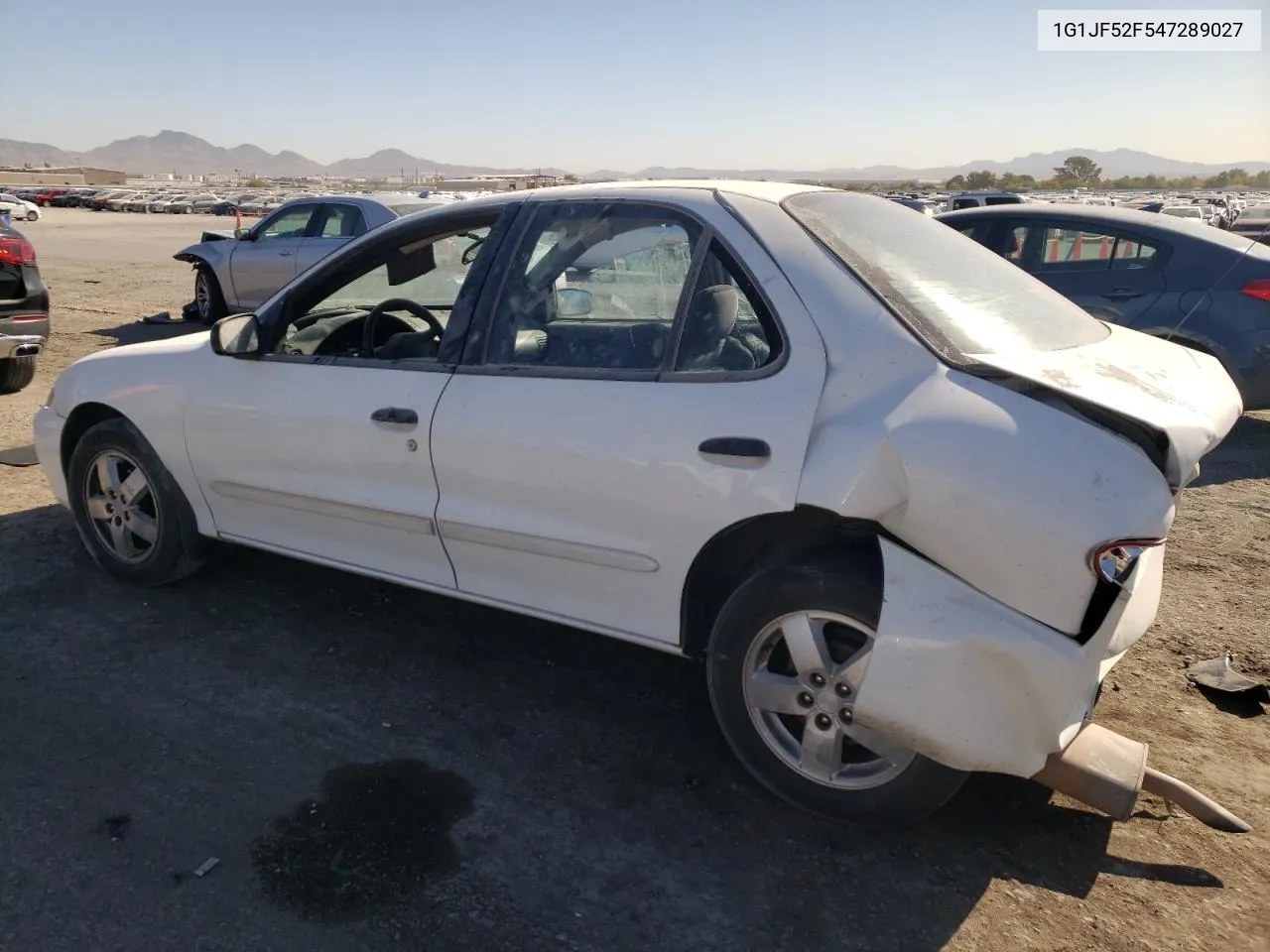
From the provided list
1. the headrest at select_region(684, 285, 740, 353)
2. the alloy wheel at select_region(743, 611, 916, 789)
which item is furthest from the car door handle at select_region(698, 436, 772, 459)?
the alloy wheel at select_region(743, 611, 916, 789)

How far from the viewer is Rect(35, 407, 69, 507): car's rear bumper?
4.68 m

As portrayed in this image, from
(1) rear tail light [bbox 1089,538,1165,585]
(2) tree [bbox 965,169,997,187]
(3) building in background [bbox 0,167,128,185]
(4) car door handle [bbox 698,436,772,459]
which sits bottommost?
(2) tree [bbox 965,169,997,187]

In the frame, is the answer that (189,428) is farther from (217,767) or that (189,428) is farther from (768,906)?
(768,906)

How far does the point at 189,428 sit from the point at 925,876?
128 inches

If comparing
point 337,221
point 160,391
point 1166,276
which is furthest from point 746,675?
point 337,221

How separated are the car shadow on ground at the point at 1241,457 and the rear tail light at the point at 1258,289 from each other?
2.79ft

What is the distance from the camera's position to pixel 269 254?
Answer: 1234 cm

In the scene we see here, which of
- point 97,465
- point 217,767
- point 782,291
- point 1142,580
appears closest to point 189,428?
point 97,465

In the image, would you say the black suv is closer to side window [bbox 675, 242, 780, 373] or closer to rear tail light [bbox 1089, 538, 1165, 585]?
side window [bbox 675, 242, 780, 373]

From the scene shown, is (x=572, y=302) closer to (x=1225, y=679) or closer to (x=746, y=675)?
(x=746, y=675)

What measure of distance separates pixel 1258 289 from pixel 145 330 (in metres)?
11.6

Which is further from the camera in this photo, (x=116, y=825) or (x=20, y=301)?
(x=20, y=301)

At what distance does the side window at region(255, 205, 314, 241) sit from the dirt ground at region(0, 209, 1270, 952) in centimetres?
875

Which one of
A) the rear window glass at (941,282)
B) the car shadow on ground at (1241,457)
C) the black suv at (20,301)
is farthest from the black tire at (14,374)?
the car shadow on ground at (1241,457)
